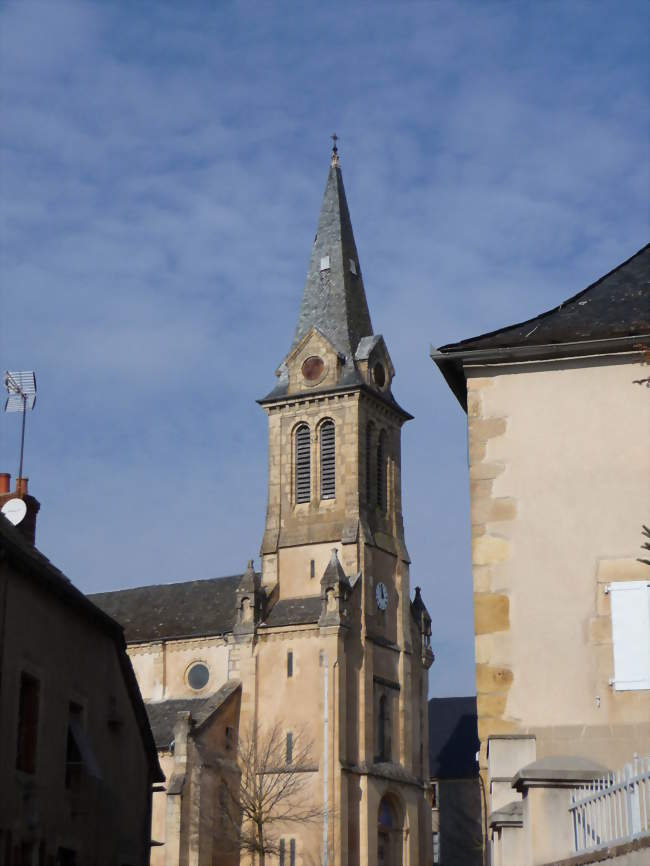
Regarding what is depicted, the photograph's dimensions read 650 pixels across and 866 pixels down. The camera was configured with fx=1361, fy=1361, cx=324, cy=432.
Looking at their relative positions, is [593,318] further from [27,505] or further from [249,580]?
[249,580]

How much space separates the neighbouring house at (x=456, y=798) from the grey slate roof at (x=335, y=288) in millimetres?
23830

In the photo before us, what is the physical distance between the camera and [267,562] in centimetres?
5962

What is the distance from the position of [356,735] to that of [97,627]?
112 feet

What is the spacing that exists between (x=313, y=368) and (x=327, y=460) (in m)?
4.90

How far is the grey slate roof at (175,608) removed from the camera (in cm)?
6147

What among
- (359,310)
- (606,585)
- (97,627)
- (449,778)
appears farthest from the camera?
(449,778)

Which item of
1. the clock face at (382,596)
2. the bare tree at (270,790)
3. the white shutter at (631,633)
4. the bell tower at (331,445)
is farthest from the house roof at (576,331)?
the clock face at (382,596)

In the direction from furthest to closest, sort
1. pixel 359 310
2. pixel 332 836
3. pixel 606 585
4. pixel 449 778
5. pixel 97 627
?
pixel 449 778
pixel 359 310
pixel 332 836
pixel 97 627
pixel 606 585

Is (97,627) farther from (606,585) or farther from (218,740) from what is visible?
(218,740)

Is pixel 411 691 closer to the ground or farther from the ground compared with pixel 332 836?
farther from the ground

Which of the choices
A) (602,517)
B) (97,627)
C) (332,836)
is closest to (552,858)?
(602,517)

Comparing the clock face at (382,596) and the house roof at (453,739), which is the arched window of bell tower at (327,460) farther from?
the house roof at (453,739)

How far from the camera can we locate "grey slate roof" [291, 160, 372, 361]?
64938 mm

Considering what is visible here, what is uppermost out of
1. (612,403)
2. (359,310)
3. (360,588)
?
(359,310)
